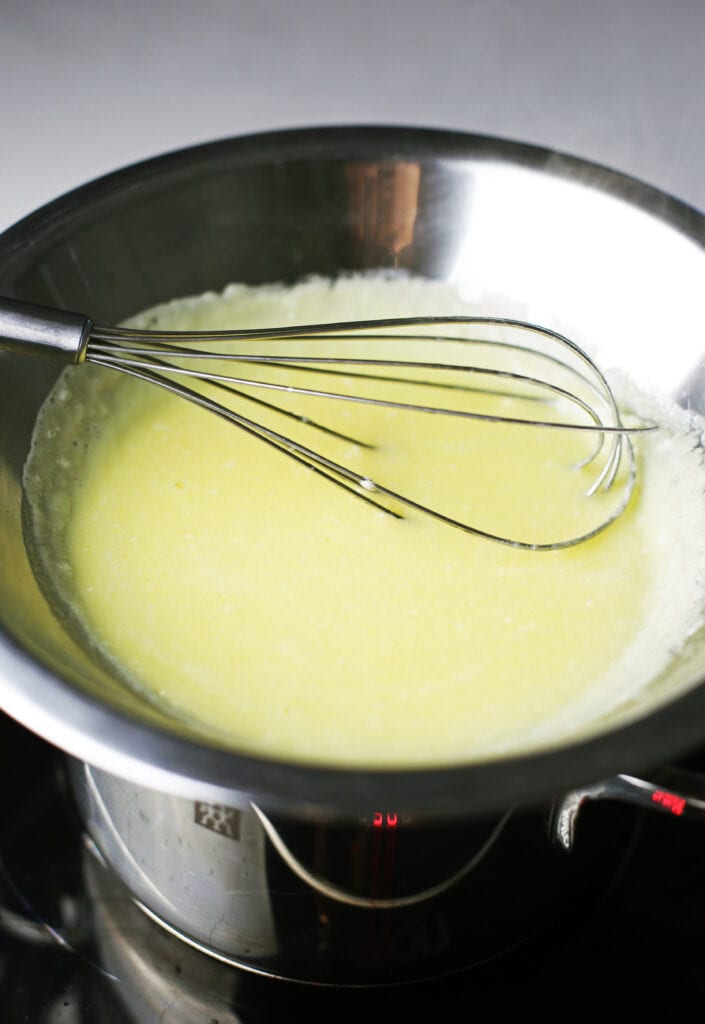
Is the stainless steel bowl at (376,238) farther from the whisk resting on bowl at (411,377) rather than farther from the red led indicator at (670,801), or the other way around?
the red led indicator at (670,801)

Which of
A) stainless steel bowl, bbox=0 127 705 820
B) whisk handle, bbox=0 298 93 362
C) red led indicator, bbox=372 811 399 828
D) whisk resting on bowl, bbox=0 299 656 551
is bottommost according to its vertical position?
red led indicator, bbox=372 811 399 828

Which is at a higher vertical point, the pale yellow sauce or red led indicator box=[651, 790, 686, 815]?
the pale yellow sauce

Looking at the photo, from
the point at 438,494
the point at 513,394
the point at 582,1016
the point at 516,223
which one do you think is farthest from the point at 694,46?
the point at 582,1016

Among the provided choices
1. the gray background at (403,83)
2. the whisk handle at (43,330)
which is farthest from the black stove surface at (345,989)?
the gray background at (403,83)

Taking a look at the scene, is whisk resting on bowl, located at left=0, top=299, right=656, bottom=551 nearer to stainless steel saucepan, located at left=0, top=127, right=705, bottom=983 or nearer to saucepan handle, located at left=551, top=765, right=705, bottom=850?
stainless steel saucepan, located at left=0, top=127, right=705, bottom=983

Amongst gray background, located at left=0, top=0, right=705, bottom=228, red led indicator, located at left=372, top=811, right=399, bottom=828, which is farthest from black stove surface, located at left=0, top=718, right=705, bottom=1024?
gray background, located at left=0, top=0, right=705, bottom=228

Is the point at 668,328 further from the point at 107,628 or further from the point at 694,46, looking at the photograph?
the point at 694,46
